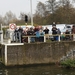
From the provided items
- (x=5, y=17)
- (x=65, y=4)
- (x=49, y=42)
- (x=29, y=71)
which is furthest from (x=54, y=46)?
(x=5, y=17)

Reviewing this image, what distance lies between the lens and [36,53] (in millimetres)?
23156

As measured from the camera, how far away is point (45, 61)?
2323 cm

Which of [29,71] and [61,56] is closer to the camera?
[29,71]

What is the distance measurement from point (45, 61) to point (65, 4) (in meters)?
43.3

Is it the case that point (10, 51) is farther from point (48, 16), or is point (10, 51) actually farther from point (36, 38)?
point (48, 16)

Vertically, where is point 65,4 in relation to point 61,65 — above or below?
above

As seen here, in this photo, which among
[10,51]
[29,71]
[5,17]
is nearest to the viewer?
[29,71]

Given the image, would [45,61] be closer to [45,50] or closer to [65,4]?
[45,50]

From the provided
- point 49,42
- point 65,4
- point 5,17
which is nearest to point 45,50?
point 49,42

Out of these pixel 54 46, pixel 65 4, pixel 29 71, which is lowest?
pixel 29 71

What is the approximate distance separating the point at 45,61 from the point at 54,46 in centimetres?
147

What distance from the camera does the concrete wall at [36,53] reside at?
22594 mm

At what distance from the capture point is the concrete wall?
22.6 meters

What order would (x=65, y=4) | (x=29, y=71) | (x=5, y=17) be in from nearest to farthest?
1. (x=29, y=71)
2. (x=65, y=4)
3. (x=5, y=17)
